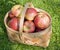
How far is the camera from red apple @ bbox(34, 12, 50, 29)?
258 cm

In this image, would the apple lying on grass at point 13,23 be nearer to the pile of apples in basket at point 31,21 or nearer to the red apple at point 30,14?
the pile of apples in basket at point 31,21

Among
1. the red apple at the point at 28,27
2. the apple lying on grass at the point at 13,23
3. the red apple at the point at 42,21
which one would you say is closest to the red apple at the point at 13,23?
the apple lying on grass at the point at 13,23

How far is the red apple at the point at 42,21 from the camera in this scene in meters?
2.58

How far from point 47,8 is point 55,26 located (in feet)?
1.35

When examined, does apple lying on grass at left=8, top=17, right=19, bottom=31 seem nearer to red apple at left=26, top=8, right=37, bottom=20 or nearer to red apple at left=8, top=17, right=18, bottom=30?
red apple at left=8, top=17, right=18, bottom=30

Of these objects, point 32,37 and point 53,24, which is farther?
point 53,24

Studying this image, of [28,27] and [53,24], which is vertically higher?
[28,27]

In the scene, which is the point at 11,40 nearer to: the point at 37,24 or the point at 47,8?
the point at 37,24

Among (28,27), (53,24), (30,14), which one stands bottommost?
(53,24)

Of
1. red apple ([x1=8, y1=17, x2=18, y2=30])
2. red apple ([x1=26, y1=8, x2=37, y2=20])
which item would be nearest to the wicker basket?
red apple ([x1=8, y1=17, x2=18, y2=30])

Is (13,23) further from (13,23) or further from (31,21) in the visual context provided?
(31,21)

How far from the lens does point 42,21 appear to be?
2580 mm

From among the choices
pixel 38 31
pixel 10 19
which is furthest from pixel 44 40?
pixel 10 19

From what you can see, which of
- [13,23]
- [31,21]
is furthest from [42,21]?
[13,23]
